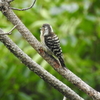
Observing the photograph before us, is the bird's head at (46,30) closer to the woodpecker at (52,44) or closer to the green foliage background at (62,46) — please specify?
the woodpecker at (52,44)

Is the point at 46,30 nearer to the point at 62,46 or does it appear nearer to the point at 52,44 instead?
the point at 52,44

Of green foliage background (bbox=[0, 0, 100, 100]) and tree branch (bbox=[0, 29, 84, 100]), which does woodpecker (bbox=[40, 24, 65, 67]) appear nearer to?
tree branch (bbox=[0, 29, 84, 100])

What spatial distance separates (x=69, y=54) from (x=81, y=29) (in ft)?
2.21

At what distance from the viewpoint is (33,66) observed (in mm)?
2799

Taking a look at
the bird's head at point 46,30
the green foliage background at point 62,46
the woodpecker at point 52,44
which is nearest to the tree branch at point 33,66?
the woodpecker at point 52,44

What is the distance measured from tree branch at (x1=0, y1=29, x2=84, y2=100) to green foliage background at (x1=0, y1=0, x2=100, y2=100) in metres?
1.89

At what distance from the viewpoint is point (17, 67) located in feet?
16.3

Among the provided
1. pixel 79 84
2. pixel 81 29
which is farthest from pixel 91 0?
pixel 79 84

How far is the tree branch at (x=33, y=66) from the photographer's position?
273 cm

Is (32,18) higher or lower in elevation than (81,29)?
higher

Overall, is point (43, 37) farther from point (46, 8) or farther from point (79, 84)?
point (46, 8)

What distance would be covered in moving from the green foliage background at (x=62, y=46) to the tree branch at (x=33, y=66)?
1.89m

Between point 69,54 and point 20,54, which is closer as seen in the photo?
point 20,54

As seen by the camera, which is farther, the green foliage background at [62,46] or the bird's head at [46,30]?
the green foliage background at [62,46]
